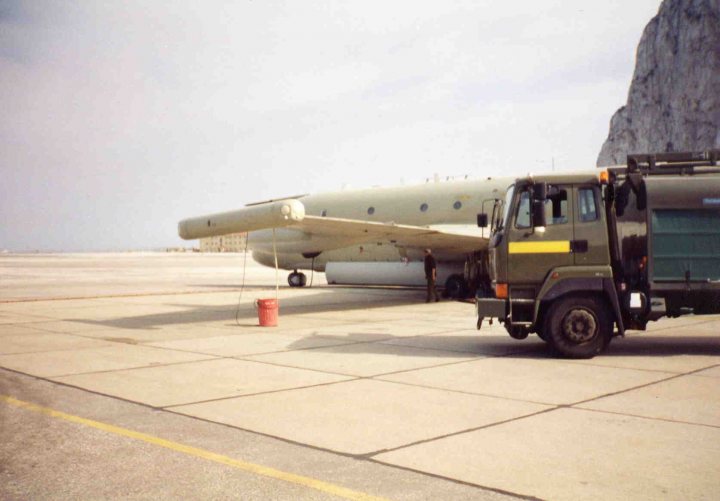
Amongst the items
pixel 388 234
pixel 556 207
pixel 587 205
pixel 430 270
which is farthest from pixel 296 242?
pixel 587 205

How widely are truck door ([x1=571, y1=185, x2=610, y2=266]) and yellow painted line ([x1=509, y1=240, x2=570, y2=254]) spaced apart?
0.45 feet

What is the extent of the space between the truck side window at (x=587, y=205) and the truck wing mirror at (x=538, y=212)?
0.65 metres

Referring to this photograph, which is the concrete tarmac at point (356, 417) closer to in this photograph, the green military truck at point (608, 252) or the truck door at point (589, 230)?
the green military truck at point (608, 252)

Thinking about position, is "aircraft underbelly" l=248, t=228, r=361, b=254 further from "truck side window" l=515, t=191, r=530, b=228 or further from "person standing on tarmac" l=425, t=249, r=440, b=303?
"truck side window" l=515, t=191, r=530, b=228

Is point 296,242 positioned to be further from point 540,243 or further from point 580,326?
point 580,326

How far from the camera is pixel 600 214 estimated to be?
11.3 metres

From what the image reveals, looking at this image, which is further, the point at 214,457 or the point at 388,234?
the point at 388,234

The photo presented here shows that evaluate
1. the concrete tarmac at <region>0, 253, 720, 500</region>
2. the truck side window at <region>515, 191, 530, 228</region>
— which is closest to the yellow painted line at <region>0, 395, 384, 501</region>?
the concrete tarmac at <region>0, 253, 720, 500</region>

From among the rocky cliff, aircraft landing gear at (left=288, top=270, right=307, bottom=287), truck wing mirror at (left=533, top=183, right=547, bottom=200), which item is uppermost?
the rocky cliff

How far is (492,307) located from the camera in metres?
11.5

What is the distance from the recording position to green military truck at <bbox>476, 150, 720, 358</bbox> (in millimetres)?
11133

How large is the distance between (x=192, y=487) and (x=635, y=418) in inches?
177

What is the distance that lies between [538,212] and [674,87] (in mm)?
108232

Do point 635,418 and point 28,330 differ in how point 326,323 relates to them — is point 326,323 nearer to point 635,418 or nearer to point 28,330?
point 28,330
